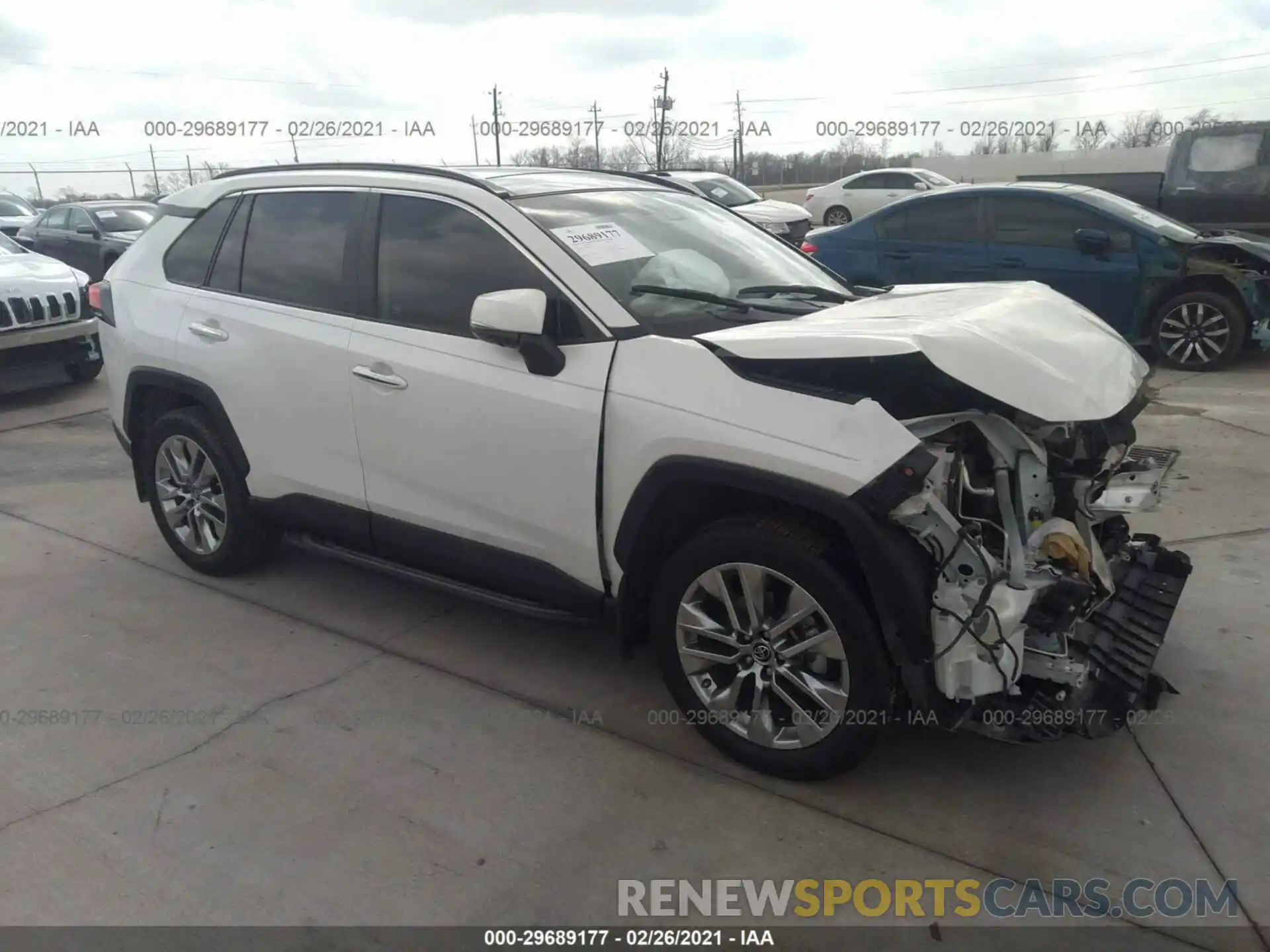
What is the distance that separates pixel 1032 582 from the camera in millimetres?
3033

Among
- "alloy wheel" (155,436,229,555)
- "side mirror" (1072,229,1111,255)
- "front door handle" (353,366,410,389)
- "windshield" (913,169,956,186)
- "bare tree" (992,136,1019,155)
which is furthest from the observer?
"bare tree" (992,136,1019,155)

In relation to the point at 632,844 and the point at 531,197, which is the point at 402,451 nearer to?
the point at 531,197

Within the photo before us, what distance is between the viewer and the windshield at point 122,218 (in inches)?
606

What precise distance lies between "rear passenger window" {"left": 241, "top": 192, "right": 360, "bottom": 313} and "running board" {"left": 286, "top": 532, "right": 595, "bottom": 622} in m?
1.01

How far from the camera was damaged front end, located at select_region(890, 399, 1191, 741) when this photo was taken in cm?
289

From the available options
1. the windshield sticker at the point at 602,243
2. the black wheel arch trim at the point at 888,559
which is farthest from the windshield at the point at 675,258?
the black wheel arch trim at the point at 888,559

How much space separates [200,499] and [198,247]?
1165mm

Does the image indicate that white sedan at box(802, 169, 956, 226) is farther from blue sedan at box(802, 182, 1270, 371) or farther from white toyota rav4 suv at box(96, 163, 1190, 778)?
white toyota rav4 suv at box(96, 163, 1190, 778)

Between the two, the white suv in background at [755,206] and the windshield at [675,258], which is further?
the white suv in background at [755,206]

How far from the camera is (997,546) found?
3.17m

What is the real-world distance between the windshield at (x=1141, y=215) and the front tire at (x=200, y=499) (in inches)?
288

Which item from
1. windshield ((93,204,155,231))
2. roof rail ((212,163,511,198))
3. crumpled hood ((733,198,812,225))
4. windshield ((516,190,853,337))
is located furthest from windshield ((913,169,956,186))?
roof rail ((212,163,511,198))

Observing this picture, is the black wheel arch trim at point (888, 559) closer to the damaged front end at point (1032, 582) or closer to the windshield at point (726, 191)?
the damaged front end at point (1032, 582)

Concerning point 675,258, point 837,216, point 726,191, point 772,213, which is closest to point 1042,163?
point 837,216
